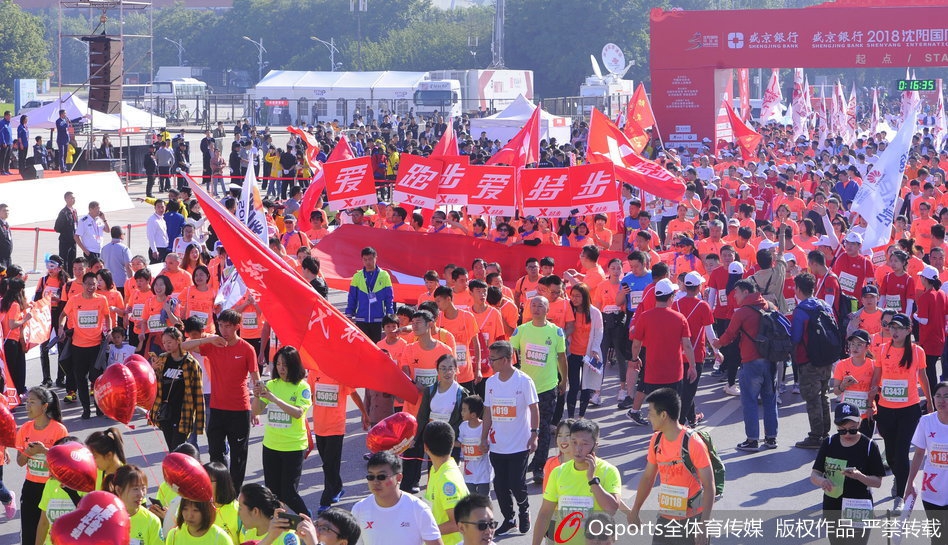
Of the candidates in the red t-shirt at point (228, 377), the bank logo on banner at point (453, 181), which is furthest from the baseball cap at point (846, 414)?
the bank logo on banner at point (453, 181)

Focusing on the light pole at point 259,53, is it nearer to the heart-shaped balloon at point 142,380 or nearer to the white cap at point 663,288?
the white cap at point 663,288

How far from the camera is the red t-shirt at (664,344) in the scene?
10695 millimetres

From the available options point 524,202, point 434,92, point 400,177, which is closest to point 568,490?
point 524,202

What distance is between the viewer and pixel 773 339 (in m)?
11.2

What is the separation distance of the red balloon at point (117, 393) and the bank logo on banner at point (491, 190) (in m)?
10.4

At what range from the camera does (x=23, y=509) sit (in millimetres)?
8039

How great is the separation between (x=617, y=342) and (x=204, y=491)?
24.9 feet

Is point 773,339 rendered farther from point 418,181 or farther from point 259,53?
point 259,53

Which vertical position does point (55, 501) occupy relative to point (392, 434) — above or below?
below

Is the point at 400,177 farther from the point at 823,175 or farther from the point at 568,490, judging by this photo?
the point at 568,490

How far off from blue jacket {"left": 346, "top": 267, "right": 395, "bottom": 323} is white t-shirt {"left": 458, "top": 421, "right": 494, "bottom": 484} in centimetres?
447

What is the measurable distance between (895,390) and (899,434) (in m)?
0.34

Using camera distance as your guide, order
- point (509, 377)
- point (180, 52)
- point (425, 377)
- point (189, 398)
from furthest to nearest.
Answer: point (180, 52) < point (425, 377) < point (189, 398) < point (509, 377)

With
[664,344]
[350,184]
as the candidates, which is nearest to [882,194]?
[664,344]
